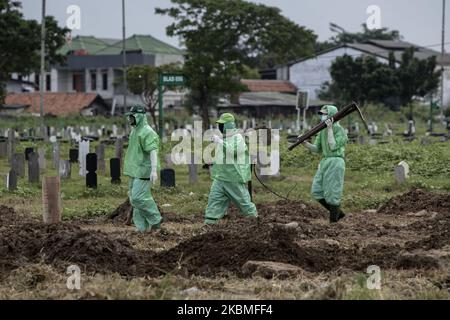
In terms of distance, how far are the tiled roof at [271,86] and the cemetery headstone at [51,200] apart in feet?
202

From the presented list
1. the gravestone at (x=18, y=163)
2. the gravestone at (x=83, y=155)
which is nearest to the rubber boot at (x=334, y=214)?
the gravestone at (x=83, y=155)

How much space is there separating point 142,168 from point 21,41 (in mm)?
37147

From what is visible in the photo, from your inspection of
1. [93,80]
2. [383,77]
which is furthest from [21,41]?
[93,80]

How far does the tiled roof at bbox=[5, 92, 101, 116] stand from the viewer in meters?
69.9

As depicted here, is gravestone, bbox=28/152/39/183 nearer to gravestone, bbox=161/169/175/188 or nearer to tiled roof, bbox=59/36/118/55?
gravestone, bbox=161/169/175/188

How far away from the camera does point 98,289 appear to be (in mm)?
7801

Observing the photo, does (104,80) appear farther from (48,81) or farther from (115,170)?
(115,170)

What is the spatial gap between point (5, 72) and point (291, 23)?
52.0ft

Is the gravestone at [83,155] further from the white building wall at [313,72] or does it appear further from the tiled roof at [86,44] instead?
the tiled roof at [86,44]

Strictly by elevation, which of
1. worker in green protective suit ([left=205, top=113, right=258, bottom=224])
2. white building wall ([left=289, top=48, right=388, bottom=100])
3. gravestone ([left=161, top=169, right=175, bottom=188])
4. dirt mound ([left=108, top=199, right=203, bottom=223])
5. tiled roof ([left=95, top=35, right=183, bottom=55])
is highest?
tiled roof ([left=95, top=35, right=183, bottom=55])

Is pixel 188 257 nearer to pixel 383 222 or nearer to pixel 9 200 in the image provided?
pixel 383 222

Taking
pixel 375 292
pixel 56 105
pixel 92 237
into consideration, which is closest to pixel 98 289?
pixel 375 292

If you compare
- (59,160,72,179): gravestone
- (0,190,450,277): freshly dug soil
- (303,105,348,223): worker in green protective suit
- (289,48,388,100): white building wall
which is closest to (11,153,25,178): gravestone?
(59,160,72,179): gravestone

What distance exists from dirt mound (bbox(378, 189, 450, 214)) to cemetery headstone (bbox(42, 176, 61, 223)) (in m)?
5.89
